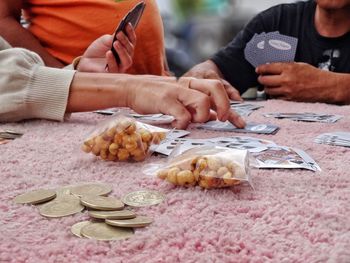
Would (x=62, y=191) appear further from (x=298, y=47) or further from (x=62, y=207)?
(x=298, y=47)

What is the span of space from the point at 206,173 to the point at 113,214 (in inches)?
4.5

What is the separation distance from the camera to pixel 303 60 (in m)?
1.52

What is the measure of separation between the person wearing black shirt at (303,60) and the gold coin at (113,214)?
0.87 meters

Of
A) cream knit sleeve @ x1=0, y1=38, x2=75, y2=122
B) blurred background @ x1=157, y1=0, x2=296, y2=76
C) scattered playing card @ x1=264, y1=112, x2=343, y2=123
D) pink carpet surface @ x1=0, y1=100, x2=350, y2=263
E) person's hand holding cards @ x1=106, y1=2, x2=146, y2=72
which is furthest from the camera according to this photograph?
blurred background @ x1=157, y1=0, x2=296, y2=76

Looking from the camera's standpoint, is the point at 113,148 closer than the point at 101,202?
No

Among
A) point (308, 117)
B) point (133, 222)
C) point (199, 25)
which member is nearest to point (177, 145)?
point (133, 222)

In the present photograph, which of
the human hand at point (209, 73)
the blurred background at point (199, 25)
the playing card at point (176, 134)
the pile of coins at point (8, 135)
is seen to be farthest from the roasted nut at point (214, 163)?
the blurred background at point (199, 25)

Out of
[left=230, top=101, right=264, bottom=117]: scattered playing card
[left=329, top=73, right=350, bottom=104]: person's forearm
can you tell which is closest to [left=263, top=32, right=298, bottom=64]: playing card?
[left=329, top=73, right=350, bottom=104]: person's forearm

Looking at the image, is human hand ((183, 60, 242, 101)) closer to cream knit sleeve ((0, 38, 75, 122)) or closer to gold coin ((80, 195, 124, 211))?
cream knit sleeve ((0, 38, 75, 122))

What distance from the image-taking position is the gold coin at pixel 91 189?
471mm

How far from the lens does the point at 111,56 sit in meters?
1.06

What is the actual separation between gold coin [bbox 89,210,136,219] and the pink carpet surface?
0.05ft

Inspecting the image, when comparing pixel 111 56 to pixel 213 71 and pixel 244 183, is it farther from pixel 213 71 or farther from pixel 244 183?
pixel 244 183

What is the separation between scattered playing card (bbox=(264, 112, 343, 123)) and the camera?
2.98 ft
